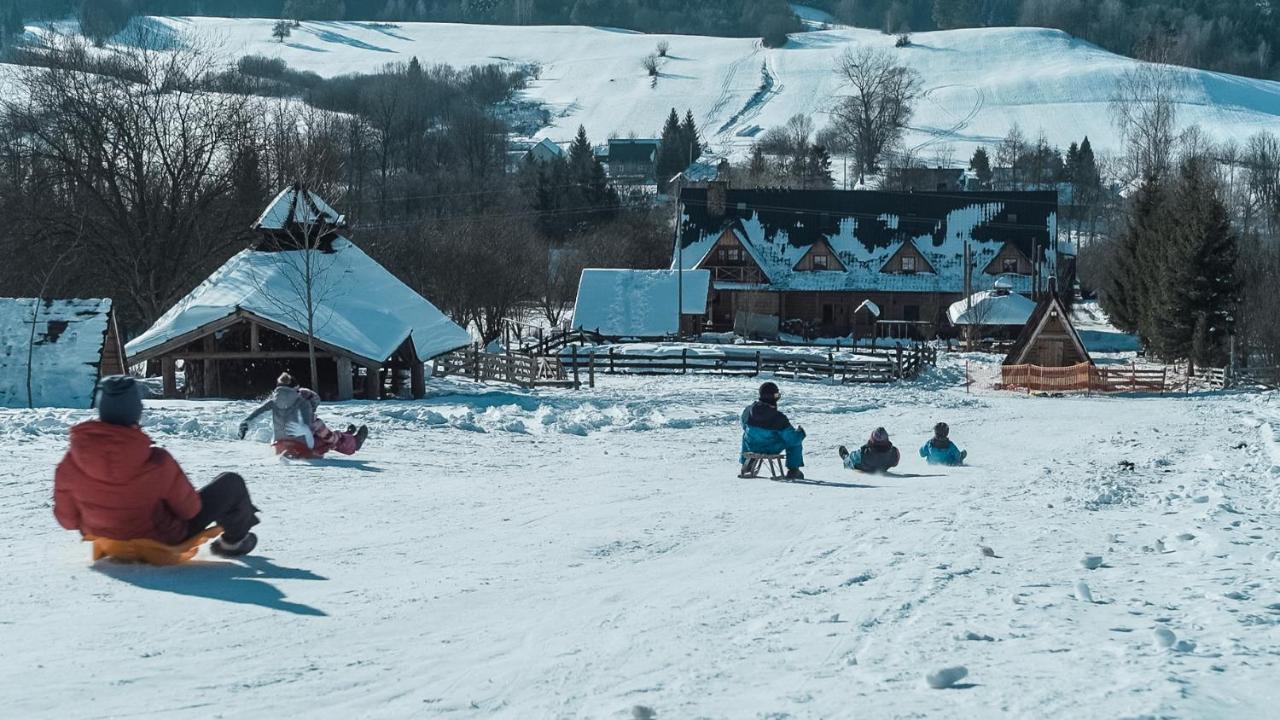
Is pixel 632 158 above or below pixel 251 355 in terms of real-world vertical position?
above

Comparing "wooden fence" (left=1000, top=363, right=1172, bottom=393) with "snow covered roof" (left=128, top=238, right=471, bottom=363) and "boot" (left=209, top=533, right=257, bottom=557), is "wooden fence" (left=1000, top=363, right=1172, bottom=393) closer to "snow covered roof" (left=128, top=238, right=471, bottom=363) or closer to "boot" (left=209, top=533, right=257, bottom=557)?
"snow covered roof" (left=128, top=238, right=471, bottom=363)

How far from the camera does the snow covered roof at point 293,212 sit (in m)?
38.2

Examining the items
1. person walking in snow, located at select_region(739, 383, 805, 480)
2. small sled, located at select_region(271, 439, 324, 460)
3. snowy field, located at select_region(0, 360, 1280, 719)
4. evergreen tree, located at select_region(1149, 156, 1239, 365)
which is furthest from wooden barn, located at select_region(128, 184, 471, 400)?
evergreen tree, located at select_region(1149, 156, 1239, 365)

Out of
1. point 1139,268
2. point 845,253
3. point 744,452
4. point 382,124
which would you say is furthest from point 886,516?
point 382,124

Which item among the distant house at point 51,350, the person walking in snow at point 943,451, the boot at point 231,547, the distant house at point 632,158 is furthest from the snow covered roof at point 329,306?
the distant house at point 632,158

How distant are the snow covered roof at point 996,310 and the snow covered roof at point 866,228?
30.7 ft

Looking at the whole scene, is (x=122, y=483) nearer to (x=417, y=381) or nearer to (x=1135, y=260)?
(x=417, y=381)

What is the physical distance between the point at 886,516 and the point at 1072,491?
340cm

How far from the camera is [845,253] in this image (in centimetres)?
7606

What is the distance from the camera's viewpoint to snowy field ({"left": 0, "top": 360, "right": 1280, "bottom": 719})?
600cm

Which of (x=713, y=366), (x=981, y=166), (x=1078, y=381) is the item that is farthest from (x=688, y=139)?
(x=1078, y=381)

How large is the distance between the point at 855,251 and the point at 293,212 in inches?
1754

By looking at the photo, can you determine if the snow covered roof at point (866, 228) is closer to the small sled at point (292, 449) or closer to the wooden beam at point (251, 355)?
the wooden beam at point (251, 355)

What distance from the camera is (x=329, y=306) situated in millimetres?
36094
